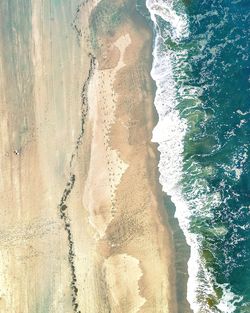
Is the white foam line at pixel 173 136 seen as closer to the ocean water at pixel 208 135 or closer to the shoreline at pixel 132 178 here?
the ocean water at pixel 208 135

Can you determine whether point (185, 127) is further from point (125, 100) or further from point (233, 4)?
point (233, 4)

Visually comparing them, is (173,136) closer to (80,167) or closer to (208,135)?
(208,135)

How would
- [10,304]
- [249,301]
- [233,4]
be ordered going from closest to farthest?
[10,304] → [249,301] → [233,4]

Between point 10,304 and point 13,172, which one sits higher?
point 13,172

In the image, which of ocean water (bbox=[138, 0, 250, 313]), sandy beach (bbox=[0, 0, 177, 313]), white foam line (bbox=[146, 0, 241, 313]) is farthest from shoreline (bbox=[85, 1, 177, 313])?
ocean water (bbox=[138, 0, 250, 313])

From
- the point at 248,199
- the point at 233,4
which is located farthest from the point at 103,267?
the point at 233,4

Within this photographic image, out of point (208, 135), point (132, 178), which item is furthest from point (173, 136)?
point (132, 178)
